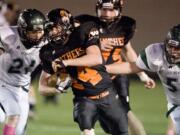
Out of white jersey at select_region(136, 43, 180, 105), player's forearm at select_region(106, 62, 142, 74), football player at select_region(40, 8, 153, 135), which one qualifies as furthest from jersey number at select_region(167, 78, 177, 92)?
football player at select_region(40, 8, 153, 135)

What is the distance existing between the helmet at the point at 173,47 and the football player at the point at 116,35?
38.3 inches

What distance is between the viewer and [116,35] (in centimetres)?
676

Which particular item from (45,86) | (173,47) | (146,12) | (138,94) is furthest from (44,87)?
(146,12)

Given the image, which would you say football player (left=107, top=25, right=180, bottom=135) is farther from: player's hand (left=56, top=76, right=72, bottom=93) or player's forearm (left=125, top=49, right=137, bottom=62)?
player's forearm (left=125, top=49, right=137, bottom=62)

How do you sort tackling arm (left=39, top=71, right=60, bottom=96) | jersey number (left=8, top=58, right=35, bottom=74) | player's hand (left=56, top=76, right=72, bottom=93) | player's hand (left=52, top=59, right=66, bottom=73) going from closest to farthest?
1. player's hand (left=52, top=59, right=66, bottom=73)
2. player's hand (left=56, top=76, right=72, bottom=93)
3. tackling arm (left=39, top=71, right=60, bottom=96)
4. jersey number (left=8, top=58, right=35, bottom=74)

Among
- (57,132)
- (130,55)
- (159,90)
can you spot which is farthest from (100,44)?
(159,90)

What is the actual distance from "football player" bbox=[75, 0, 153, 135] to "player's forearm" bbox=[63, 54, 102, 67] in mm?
701

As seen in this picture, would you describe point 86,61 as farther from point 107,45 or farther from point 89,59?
point 107,45

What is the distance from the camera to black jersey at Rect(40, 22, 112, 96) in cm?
612

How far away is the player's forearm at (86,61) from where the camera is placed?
5.87 metres

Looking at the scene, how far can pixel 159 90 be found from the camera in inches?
501

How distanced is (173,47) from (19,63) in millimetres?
1523

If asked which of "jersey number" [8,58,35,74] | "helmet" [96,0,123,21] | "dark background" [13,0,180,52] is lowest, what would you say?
"dark background" [13,0,180,52]

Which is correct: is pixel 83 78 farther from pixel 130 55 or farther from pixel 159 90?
pixel 159 90
